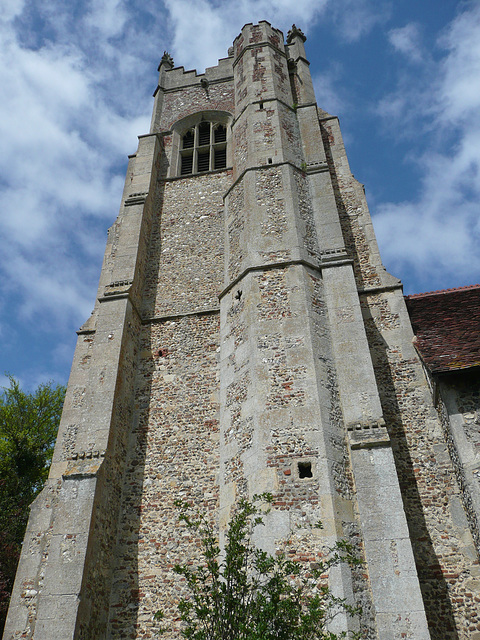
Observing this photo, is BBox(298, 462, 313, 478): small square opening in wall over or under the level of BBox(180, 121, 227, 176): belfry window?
under

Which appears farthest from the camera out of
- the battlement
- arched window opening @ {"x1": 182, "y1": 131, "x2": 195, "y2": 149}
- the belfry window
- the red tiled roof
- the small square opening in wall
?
the battlement

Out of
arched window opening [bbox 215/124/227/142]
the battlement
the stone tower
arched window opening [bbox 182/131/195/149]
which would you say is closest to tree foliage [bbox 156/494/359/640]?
the stone tower

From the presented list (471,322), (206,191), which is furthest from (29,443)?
(471,322)

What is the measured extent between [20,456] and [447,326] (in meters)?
14.4

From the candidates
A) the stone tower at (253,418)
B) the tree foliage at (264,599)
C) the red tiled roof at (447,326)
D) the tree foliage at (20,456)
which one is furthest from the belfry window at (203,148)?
the tree foliage at (264,599)

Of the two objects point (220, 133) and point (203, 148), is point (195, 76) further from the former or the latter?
point (203, 148)

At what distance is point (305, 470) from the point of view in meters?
8.66

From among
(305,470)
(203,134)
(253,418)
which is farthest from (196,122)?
(305,470)

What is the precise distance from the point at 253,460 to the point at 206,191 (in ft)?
30.3

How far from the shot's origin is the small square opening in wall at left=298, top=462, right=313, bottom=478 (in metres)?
8.60

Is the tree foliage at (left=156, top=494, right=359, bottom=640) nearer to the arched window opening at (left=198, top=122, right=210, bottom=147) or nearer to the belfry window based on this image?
the belfry window

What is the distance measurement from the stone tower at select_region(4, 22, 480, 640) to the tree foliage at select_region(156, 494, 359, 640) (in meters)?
0.29

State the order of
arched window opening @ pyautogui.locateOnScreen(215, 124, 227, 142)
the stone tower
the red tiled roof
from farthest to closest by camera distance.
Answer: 1. arched window opening @ pyautogui.locateOnScreen(215, 124, 227, 142)
2. the red tiled roof
3. the stone tower

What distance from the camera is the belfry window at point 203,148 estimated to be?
1741 cm
